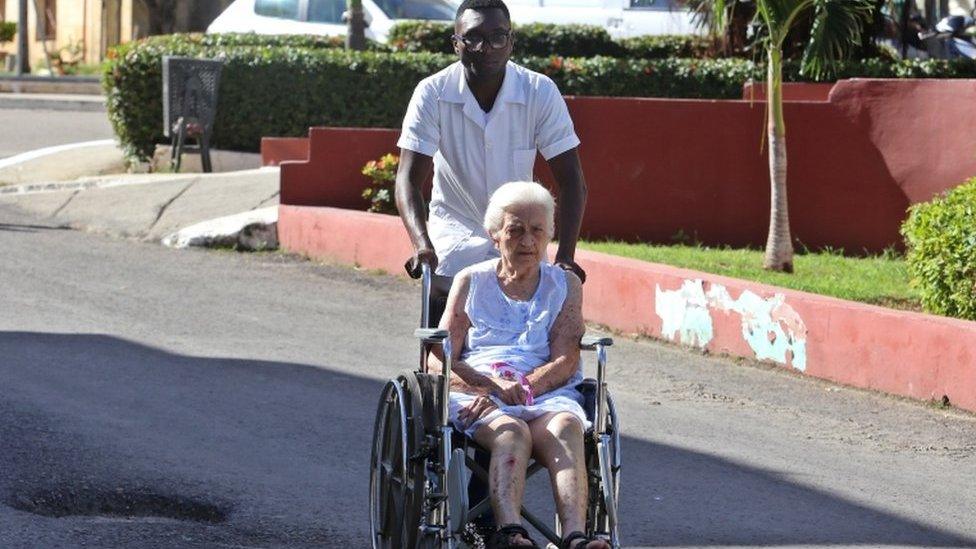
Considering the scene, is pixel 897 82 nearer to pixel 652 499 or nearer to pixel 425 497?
pixel 652 499

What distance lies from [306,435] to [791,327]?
11.0 ft

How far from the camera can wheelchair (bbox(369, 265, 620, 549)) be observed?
204 inches

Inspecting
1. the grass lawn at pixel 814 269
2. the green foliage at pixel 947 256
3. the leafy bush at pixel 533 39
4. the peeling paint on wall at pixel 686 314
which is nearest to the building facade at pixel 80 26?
the leafy bush at pixel 533 39

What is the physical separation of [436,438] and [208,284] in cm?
777

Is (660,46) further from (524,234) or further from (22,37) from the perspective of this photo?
(22,37)

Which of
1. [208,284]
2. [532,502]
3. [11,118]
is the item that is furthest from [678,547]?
[11,118]

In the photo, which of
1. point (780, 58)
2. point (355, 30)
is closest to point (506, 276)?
point (780, 58)

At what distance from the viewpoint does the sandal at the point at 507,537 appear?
4988 mm

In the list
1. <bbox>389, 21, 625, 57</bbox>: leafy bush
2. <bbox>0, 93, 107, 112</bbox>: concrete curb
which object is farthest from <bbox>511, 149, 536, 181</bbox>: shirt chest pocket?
<bbox>0, 93, 107, 112</bbox>: concrete curb

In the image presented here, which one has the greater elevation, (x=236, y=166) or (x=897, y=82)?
(x=897, y=82)

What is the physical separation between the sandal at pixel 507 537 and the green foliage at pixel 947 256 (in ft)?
18.5

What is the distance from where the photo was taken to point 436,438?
535 centimetres

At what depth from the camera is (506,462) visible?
5.22m

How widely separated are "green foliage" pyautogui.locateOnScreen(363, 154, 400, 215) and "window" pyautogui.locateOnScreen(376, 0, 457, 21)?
7.57m
